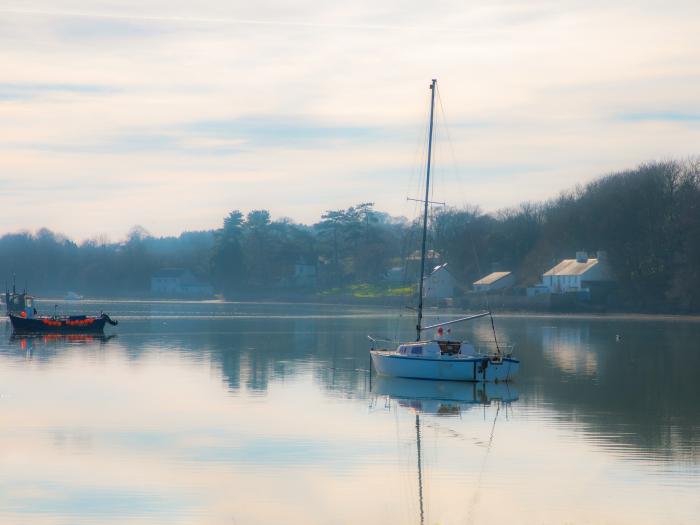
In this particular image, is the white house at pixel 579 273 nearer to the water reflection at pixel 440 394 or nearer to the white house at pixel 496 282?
the white house at pixel 496 282

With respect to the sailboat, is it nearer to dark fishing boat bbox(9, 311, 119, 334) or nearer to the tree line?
the tree line

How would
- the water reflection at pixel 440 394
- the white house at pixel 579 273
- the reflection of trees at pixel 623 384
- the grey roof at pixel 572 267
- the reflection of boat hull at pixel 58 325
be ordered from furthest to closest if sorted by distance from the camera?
the grey roof at pixel 572 267
the white house at pixel 579 273
the reflection of boat hull at pixel 58 325
the water reflection at pixel 440 394
the reflection of trees at pixel 623 384

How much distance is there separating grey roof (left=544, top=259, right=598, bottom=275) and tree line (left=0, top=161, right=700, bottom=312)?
2926mm

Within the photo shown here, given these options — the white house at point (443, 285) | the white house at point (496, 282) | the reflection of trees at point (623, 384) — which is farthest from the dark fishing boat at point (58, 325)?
the white house at point (496, 282)

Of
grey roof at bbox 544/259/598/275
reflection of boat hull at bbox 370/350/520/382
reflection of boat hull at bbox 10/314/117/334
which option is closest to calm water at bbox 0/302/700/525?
reflection of boat hull at bbox 370/350/520/382

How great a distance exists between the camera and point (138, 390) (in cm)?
4522

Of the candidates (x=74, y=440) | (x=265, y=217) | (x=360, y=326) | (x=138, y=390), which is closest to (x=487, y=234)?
(x=265, y=217)

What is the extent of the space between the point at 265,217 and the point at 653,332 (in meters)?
115

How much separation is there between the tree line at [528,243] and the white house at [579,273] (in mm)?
1905

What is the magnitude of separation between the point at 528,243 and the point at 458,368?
11961cm

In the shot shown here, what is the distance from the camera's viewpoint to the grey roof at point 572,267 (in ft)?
444

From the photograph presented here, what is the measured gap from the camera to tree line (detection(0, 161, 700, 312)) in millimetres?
125562

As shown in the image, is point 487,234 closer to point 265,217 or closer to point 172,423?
point 265,217

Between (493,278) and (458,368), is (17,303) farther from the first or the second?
(458,368)
